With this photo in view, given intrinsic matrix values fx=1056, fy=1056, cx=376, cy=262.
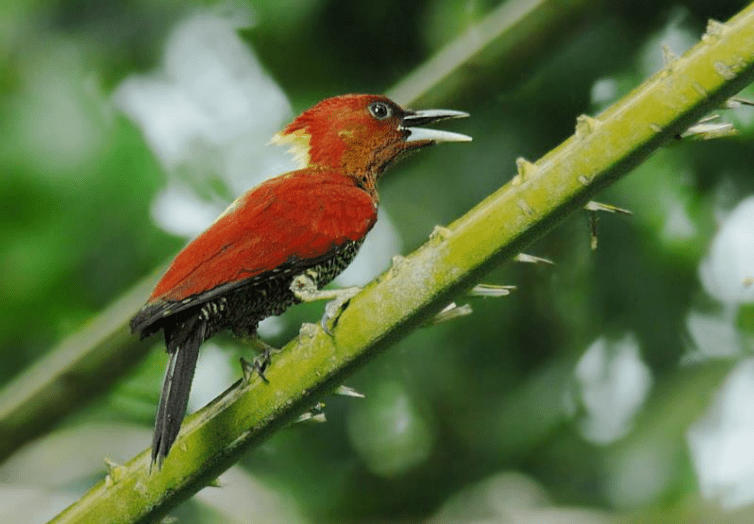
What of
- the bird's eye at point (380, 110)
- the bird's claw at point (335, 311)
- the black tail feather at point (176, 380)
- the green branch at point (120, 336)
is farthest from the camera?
the bird's eye at point (380, 110)

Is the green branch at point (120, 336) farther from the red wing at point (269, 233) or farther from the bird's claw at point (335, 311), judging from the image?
the bird's claw at point (335, 311)

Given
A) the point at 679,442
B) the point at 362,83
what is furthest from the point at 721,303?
the point at 362,83

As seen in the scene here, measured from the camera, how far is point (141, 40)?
4078 millimetres

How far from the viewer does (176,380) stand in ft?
6.79

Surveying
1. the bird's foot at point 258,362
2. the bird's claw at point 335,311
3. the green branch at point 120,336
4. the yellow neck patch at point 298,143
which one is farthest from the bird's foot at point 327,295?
the yellow neck patch at point 298,143

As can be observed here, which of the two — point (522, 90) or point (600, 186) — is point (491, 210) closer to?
point (600, 186)

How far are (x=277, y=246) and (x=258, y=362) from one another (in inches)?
10.3

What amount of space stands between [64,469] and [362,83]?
1.61 meters

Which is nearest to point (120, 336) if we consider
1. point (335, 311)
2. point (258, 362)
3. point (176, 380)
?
point (258, 362)

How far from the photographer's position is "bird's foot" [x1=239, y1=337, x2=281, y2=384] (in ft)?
6.36

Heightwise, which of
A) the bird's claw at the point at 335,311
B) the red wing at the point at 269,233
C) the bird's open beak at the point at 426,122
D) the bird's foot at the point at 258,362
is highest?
the bird's open beak at the point at 426,122

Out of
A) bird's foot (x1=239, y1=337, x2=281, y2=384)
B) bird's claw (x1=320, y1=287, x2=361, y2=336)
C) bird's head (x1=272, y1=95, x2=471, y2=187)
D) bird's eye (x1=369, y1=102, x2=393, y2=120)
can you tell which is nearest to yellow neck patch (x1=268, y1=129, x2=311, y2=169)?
bird's head (x1=272, y1=95, x2=471, y2=187)

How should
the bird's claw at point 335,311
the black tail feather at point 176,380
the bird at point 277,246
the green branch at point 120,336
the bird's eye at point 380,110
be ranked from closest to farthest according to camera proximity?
the bird's claw at point 335,311 < the black tail feather at point 176,380 < the bird at point 277,246 < the green branch at point 120,336 < the bird's eye at point 380,110

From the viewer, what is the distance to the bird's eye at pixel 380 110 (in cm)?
287
